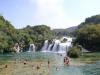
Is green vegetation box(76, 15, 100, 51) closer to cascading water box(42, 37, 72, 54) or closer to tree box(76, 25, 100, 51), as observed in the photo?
tree box(76, 25, 100, 51)

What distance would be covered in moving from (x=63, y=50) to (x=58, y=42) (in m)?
8.43

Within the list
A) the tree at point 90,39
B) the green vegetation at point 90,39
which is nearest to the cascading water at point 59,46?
the green vegetation at point 90,39

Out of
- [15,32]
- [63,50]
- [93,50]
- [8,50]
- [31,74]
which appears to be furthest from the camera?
[15,32]

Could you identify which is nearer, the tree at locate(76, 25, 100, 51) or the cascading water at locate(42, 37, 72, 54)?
the tree at locate(76, 25, 100, 51)

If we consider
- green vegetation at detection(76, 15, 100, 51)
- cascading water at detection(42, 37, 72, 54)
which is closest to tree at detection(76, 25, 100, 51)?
green vegetation at detection(76, 15, 100, 51)

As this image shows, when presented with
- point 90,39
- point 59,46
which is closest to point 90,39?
point 90,39

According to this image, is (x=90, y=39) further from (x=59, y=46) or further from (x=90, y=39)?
(x=59, y=46)

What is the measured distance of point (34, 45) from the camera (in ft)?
534

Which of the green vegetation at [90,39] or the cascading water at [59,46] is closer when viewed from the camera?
the green vegetation at [90,39]

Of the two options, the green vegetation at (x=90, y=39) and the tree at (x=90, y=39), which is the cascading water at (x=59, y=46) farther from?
the tree at (x=90, y=39)

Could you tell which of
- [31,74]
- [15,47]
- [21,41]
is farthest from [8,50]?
[31,74]

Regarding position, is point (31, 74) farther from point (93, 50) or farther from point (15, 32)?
point (15, 32)

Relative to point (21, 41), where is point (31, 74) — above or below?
below

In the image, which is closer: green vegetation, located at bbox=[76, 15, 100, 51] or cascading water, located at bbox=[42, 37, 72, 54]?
green vegetation, located at bbox=[76, 15, 100, 51]
